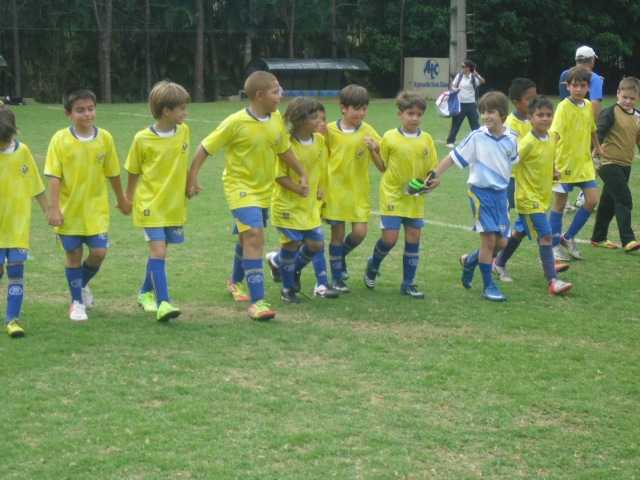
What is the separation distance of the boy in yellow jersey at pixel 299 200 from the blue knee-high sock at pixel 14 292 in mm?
2017

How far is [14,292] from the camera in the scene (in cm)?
620

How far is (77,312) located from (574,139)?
203 inches

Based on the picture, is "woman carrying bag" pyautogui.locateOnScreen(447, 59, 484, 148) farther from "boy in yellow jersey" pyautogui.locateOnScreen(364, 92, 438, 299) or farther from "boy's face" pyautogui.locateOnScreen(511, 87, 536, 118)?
"boy in yellow jersey" pyautogui.locateOnScreen(364, 92, 438, 299)

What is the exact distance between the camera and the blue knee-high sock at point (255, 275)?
670 centimetres

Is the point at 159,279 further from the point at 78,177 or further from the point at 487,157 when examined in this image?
the point at 487,157

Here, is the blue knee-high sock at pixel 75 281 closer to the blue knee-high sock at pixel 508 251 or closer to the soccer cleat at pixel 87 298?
the soccer cleat at pixel 87 298

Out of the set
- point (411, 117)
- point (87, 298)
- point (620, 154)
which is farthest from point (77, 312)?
point (620, 154)

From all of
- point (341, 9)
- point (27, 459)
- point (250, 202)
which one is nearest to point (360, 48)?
point (341, 9)

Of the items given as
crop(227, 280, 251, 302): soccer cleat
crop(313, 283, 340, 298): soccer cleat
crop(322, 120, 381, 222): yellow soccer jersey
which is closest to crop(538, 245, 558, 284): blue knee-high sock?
crop(322, 120, 381, 222): yellow soccer jersey

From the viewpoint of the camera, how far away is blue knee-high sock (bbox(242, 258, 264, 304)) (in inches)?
264

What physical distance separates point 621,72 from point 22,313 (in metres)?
40.5

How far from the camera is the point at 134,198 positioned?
6.68 meters

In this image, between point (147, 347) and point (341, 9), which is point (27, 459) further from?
point (341, 9)

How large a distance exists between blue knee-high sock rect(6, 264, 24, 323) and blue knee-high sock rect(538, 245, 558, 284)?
425 centimetres
